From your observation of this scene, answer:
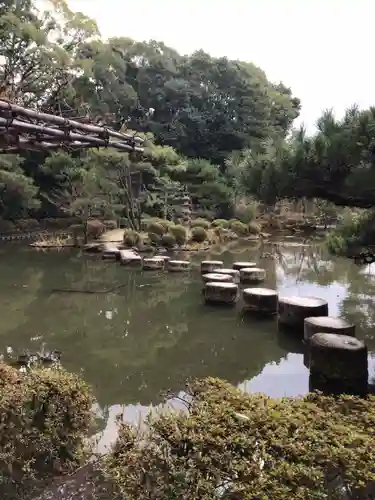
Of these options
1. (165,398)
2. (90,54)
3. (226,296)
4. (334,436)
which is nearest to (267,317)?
(226,296)

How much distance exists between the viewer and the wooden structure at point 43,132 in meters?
4.00

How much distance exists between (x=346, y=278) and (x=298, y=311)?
449 centimetres

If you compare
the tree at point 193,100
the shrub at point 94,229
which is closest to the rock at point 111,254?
the shrub at point 94,229

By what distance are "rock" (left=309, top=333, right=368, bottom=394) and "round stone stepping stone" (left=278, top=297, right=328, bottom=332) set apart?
176cm

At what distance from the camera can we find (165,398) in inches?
165

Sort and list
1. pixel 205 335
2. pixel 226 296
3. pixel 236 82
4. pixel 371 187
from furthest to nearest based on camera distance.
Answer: pixel 236 82
pixel 226 296
pixel 205 335
pixel 371 187

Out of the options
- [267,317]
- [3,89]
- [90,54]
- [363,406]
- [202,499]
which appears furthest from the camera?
[90,54]

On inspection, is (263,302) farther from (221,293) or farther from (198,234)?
(198,234)

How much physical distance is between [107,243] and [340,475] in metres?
13.4

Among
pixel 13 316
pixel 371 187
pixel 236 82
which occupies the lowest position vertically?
pixel 13 316

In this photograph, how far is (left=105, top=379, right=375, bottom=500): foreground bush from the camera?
1875 mm

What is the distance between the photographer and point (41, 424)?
8.66 feet

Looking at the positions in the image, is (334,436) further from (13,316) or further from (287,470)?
(13,316)

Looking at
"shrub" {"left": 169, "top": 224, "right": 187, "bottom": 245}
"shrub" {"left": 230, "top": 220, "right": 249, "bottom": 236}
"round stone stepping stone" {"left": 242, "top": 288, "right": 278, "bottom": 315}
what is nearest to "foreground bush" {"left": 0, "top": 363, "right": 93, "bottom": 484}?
"round stone stepping stone" {"left": 242, "top": 288, "right": 278, "bottom": 315}
